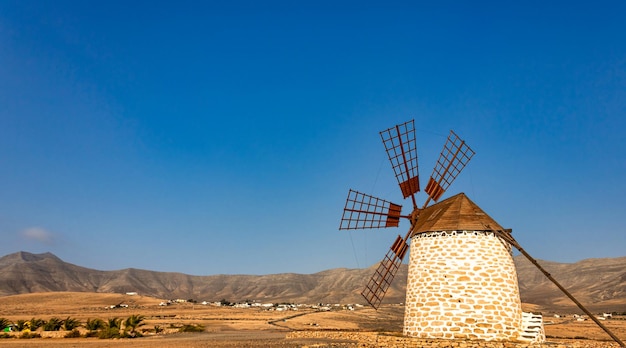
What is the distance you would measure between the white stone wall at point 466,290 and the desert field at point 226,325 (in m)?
1.91

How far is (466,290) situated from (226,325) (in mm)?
26651

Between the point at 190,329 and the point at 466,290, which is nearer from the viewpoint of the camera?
the point at 466,290

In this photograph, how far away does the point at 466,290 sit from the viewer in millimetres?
16359

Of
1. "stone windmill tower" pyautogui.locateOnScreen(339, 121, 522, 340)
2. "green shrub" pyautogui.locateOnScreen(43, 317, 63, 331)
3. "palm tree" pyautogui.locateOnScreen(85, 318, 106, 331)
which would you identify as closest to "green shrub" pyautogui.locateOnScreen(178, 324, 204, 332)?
"palm tree" pyautogui.locateOnScreen(85, 318, 106, 331)

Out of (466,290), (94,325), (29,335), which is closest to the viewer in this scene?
(466,290)

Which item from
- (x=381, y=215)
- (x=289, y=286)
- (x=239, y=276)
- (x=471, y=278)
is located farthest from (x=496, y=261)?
(x=239, y=276)

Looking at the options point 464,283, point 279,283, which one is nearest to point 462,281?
point 464,283

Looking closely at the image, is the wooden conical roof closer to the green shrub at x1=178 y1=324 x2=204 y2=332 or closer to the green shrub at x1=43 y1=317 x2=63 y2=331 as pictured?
the green shrub at x1=178 y1=324 x2=204 y2=332

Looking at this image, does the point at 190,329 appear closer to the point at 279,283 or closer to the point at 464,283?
the point at 464,283

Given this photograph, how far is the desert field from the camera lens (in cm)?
2281

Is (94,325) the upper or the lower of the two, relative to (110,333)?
upper

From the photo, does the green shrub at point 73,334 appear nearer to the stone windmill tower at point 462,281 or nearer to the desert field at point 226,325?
the desert field at point 226,325

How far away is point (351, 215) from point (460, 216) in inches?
253

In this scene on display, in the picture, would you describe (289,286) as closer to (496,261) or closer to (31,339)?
(31,339)
